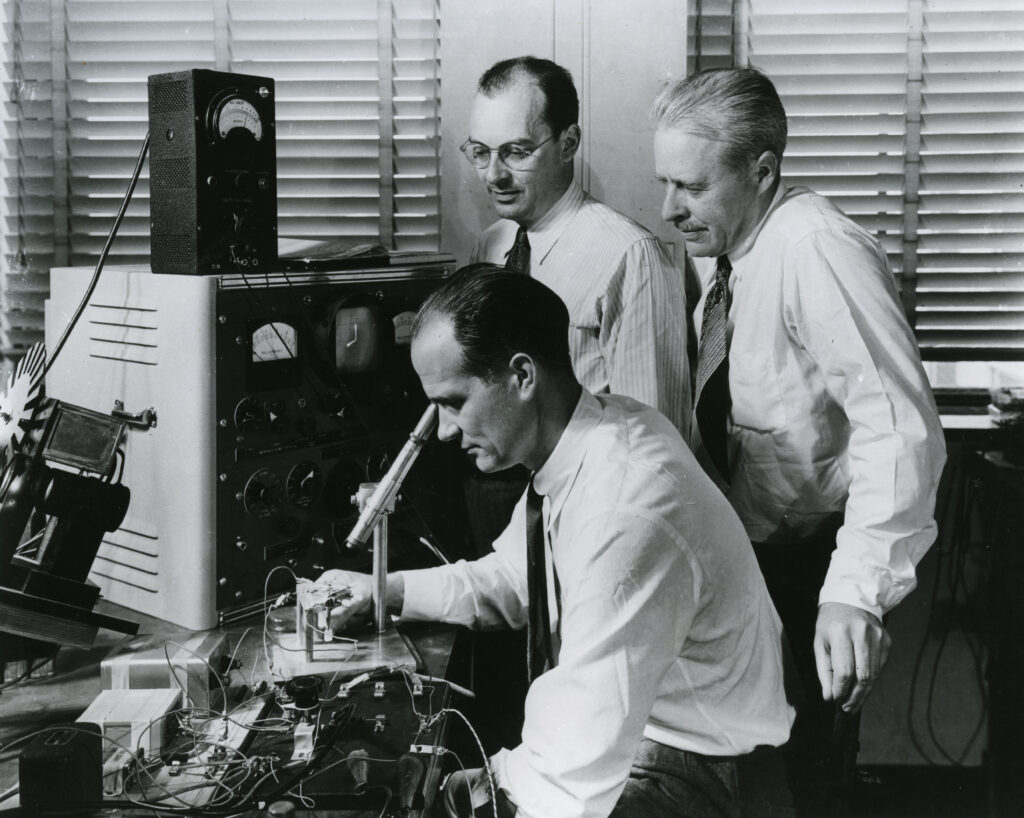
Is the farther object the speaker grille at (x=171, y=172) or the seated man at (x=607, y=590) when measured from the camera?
the speaker grille at (x=171, y=172)

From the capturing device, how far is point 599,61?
252 centimetres

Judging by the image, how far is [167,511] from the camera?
1.80 meters

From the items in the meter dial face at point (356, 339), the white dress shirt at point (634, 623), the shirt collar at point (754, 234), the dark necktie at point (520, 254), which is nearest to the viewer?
the white dress shirt at point (634, 623)

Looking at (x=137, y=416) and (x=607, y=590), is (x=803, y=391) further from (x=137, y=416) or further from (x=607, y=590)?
(x=137, y=416)

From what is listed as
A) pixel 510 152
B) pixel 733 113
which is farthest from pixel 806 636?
pixel 510 152

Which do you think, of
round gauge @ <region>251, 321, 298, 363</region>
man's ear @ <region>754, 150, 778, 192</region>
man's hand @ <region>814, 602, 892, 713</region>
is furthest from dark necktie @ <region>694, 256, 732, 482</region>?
round gauge @ <region>251, 321, 298, 363</region>

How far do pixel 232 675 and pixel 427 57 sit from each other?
5.55 feet

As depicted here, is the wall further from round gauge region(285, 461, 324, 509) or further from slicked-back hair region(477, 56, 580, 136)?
round gauge region(285, 461, 324, 509)

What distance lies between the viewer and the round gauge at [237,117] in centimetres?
180

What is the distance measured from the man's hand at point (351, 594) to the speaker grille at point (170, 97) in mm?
865

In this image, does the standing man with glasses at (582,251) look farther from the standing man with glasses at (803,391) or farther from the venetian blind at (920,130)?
the venetian blind at (920,130)

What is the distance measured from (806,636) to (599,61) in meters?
1.45

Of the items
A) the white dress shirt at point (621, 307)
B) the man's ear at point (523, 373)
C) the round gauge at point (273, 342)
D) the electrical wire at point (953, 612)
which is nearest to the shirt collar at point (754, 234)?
the white dress shirt at point (621, 307)

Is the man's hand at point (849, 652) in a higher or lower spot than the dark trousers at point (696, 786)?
higher
